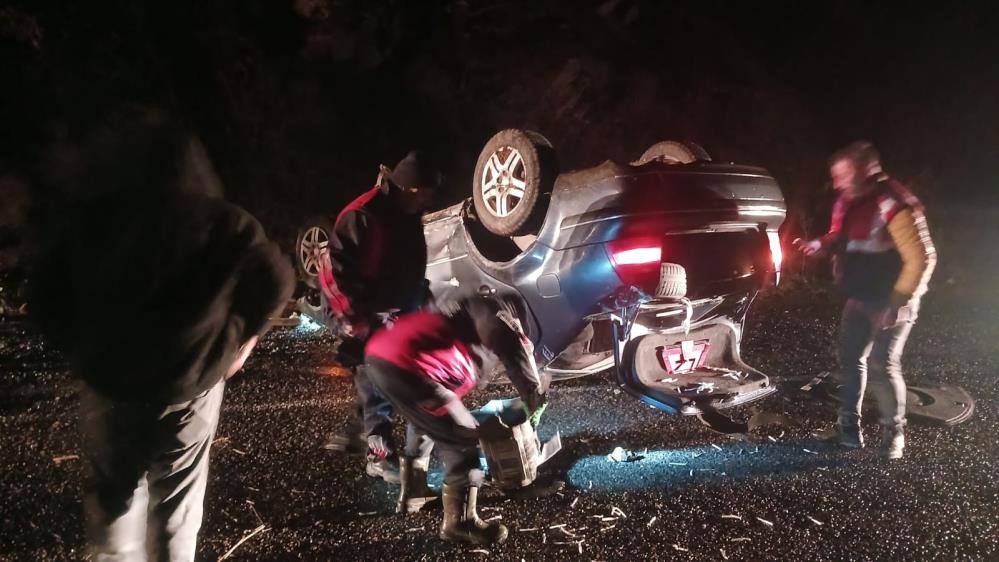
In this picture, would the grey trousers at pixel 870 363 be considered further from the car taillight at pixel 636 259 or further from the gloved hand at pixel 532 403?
the gloved hand at pixel 532 403

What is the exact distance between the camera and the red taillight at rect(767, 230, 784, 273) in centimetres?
333

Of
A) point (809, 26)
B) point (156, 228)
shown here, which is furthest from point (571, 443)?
point (809, 26)

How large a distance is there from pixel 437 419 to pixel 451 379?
0.24 meters

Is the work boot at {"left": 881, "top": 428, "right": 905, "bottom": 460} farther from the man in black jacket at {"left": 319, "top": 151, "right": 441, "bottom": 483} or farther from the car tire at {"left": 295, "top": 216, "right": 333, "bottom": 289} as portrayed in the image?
the car tire at {"left": 295, "top": 216, "right": 333, "bottom": 289}

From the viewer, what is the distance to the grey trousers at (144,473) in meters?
2.03

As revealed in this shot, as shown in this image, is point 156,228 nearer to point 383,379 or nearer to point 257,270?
point 257,270

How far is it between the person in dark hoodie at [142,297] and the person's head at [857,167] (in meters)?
3.48

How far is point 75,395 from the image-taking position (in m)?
4.68

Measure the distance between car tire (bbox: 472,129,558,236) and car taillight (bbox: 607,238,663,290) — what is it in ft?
1.57

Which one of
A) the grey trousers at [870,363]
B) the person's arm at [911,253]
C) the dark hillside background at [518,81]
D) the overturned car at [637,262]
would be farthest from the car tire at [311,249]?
the person's arm at [911,253]

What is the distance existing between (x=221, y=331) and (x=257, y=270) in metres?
0.25

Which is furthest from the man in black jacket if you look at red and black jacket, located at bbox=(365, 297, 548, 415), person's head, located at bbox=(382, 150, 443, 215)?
red and black jacket, located at bbox=(365, 297, 548, 415)

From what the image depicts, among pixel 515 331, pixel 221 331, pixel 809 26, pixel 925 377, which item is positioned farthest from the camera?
pixel 809 26

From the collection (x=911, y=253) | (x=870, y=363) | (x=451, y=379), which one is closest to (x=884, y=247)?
(x=911, y=253)
